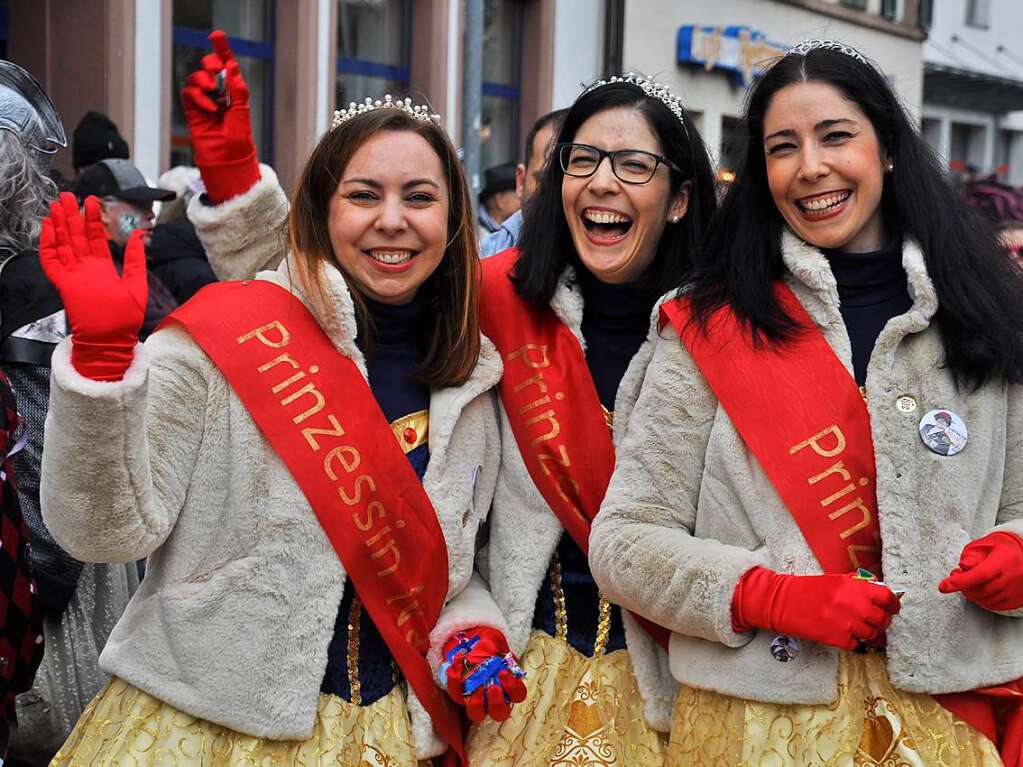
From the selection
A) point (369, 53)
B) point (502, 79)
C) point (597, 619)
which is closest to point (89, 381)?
point (597, 619)

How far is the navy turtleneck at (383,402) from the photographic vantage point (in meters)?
2.67

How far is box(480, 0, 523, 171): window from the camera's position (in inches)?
542

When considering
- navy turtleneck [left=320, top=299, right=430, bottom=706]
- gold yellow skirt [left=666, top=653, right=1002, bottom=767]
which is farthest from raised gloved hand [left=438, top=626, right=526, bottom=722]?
gold yellow skirt [left=666, top=653, right=1002, bottom=767]

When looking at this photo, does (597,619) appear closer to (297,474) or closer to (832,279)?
(297,474)

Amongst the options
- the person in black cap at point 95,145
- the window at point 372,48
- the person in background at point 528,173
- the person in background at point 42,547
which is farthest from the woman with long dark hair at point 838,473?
the window at point 372,48

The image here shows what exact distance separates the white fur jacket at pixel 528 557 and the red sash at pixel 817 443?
0.24m

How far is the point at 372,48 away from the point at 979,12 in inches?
613

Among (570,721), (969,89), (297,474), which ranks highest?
(969,89)

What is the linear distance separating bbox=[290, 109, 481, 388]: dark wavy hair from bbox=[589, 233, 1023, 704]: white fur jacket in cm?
40

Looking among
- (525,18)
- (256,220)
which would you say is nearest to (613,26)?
(525,18)

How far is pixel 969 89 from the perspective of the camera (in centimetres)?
2372

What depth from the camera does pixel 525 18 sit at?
14.1 metres

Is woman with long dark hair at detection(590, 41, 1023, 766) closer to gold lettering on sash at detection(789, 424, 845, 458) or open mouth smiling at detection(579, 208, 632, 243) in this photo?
gold lettering on sash at detection(789, 424, 845, 458)

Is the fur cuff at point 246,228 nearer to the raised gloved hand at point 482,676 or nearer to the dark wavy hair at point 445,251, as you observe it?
the dark wavy hair at point 445,251
